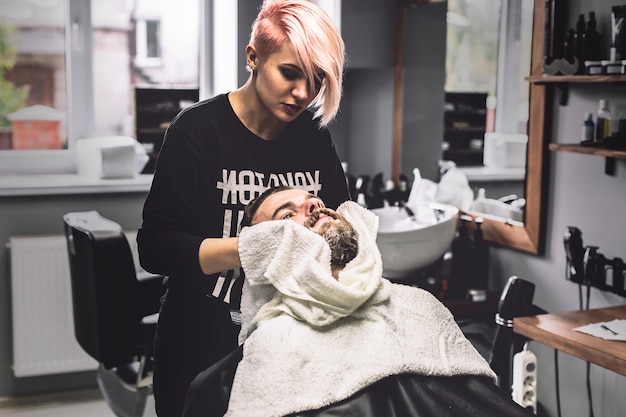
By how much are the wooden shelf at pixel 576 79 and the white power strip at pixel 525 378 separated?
0.80 metres

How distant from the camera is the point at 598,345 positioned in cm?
189

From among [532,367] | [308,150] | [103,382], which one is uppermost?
[308,150]

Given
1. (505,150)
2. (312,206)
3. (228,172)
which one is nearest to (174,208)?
(228,172)

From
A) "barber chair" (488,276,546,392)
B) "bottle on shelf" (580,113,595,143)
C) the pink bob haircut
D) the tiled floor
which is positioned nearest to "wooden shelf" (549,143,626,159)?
"bottle on shelf" (580,113,595,143)

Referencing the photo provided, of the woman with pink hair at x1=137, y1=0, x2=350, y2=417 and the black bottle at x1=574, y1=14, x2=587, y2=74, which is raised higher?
the black bottle at x1=574, y1=14, x2=587, y2=74

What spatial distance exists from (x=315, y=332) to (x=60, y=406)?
2.47 meters

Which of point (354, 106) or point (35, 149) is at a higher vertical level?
point (354, 106)

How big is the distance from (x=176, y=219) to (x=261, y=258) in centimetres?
21

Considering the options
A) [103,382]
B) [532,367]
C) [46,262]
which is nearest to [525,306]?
[532,367]

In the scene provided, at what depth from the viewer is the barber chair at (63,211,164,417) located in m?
2.43

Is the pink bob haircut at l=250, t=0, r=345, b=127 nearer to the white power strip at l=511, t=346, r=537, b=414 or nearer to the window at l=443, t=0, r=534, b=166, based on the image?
the white power strip at l=511, t=346, r=537, b=414

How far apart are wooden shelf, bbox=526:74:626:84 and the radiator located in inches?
76.1

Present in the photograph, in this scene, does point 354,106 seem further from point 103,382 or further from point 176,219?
point 176,219

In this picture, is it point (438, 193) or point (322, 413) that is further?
point (438, 193)
